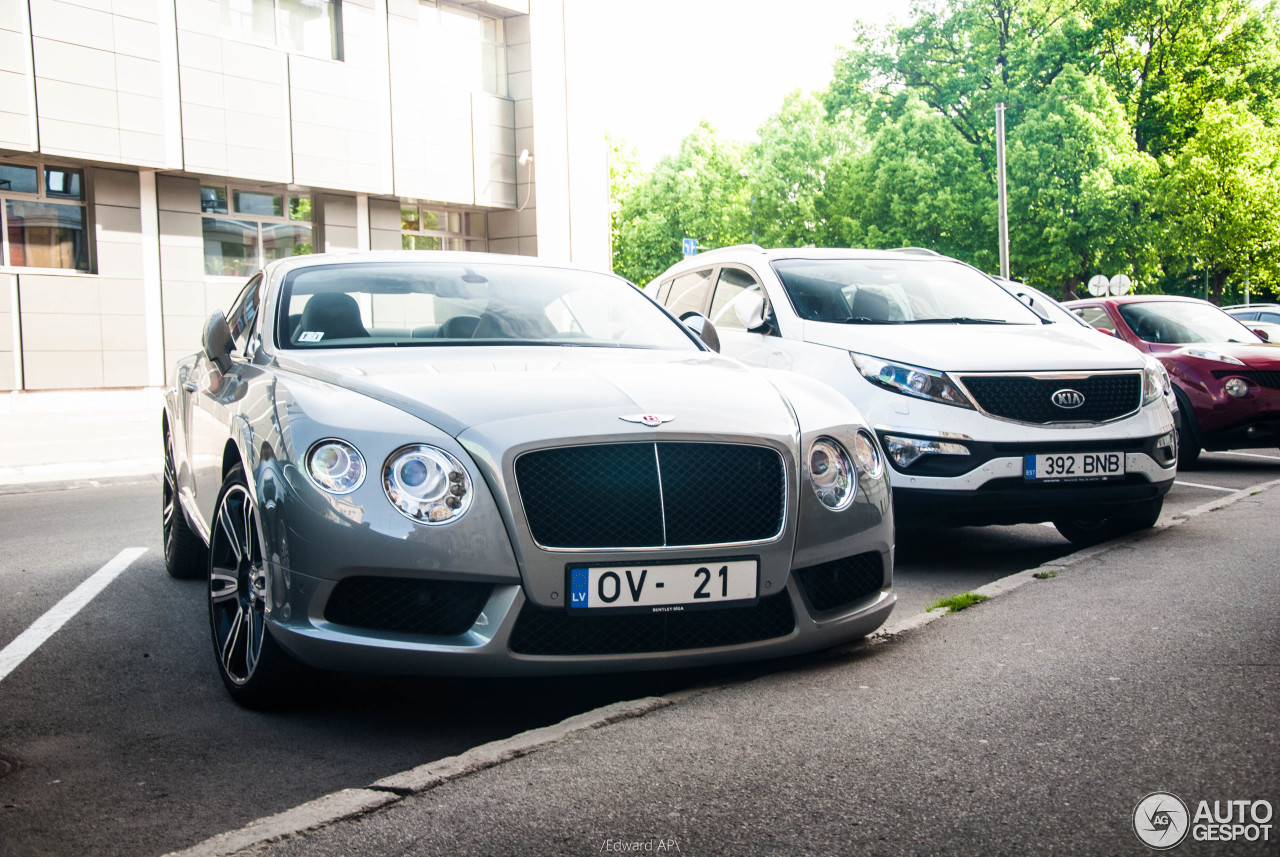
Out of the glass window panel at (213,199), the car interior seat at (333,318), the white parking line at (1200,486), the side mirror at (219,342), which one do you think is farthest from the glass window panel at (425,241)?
the car interior seat at (333,318)

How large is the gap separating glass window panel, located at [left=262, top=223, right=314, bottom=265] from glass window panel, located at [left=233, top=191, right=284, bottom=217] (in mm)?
255

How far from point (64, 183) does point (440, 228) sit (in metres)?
8.51

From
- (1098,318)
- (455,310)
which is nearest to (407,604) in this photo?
(455,310)

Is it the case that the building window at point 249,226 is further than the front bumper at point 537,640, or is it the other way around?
the building window at point 249,226

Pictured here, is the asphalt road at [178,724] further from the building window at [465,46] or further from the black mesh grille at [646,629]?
the building window at [465,46]

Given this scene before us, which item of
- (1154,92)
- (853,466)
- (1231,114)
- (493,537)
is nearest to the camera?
(493,537)

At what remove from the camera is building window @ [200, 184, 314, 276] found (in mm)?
21891

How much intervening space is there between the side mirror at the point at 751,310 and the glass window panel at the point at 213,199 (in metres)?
17.3

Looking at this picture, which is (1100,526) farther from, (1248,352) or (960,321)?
(1248,352)

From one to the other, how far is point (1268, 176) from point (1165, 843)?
129 ft

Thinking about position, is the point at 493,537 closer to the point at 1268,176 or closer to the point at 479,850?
the point at 479,850

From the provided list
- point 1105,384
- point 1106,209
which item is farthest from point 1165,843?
point 1106,209

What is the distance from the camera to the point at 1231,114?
3575 centimetres

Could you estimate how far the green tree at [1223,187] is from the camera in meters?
35.4
